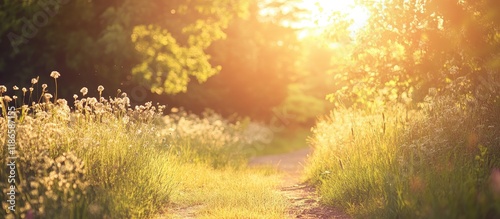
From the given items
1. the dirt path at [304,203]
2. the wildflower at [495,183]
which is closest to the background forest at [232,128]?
the wildflower at [495,183]

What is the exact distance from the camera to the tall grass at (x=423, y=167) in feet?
20.4

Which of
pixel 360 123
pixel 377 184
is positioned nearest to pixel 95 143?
pixel 377 184

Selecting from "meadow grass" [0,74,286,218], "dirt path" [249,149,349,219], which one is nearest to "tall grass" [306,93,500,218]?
"dirt path" [249,149,349,219]

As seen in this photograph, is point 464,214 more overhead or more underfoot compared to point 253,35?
more underfoot

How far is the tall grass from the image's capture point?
20.4 ft

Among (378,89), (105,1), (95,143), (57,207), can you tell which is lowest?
(57,207)

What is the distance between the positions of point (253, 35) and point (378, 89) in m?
18.4

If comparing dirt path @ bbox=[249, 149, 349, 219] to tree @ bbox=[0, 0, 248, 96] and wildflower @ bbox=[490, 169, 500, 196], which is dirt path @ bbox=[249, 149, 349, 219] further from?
tree @ bbox=[0, 0, 248, 96]

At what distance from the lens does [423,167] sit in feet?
25.0

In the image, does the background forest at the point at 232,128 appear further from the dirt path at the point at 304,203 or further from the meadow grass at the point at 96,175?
the dirt path at the point at 304,203

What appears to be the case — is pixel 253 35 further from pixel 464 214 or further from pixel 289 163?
pixel 464 214

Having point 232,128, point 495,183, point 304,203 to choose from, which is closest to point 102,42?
point 232,128

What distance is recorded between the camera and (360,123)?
1123 cm

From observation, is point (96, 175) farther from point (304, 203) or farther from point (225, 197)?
point (304, 203)
